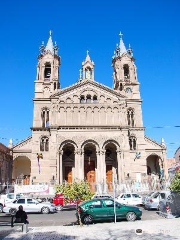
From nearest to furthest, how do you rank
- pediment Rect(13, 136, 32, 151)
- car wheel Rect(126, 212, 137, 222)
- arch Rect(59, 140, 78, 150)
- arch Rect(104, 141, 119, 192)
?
car wheel Rect(126, 212, 137, 222) → arch Rect(59, 140, 78, 150) → arch Rect(104, 141, 119, 192) → pediment Rect(13, 136, 32, 151)

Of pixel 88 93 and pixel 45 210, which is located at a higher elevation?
pixel 88 93

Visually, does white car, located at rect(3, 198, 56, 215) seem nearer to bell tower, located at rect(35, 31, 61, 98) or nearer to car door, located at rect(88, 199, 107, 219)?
car door, located at rect(88, 199, 107, 219)

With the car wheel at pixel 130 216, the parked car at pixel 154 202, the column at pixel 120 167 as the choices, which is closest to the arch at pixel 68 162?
the column at pixel 120 167

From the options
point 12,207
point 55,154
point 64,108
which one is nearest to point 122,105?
point 64,108

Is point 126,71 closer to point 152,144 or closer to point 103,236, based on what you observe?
point 152,144

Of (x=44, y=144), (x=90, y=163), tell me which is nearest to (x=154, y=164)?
(x=90, y=163)

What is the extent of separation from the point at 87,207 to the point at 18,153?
1066 inches

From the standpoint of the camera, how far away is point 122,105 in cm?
3941

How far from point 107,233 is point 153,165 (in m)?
34.4

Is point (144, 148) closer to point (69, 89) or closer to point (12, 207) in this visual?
point (69, 89)

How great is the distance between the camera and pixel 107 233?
37.7 feet

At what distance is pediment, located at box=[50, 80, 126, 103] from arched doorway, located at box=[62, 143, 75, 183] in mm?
8110

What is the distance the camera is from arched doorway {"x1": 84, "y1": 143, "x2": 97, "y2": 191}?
125ft

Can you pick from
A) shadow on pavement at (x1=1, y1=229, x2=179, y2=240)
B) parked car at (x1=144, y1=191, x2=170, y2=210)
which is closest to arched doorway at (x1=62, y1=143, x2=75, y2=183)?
parked car at (x1=144, y1=191, x2=170, y2=210)
